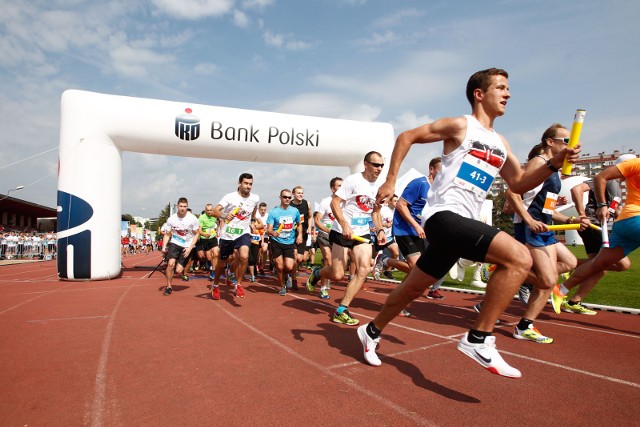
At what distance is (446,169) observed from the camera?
2844mm

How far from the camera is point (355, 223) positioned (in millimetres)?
5367

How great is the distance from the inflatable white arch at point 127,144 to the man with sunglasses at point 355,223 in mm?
5980

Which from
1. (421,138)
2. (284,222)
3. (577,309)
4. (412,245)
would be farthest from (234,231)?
(577,309)

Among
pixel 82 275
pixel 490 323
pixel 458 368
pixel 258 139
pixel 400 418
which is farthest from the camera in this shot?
pixel 258 139

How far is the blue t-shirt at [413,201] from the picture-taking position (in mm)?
5824

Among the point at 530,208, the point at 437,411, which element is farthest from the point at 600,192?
the point at 437,411

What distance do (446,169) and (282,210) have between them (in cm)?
622

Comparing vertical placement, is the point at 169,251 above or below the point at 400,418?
above

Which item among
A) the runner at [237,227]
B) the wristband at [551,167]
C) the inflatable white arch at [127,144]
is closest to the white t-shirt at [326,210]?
the runner at [237,227]

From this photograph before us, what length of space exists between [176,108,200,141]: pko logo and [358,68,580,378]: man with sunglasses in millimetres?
8481

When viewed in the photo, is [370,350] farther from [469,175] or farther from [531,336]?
[531,336]

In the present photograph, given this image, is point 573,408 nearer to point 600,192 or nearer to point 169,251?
point 600,192

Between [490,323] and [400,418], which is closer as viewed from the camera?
[400,418]

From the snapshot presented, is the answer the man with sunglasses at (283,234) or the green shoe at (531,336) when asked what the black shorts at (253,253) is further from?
the green shoe at (531,336)
